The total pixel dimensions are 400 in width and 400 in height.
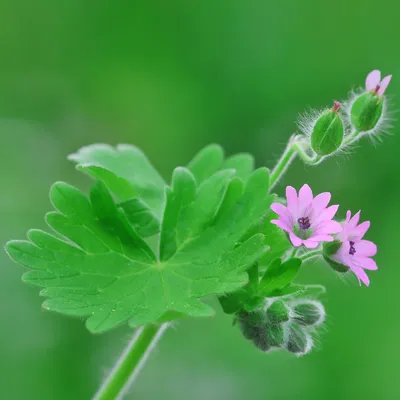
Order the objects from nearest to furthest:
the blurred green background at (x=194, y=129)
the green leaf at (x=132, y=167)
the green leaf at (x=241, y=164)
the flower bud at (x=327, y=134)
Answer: the flower bud at (x=327, y=134) → the green leaf at (x=132, y=167) → the green leaf at (x=241, y=164) → the blurred green background at (x=194, y=129)

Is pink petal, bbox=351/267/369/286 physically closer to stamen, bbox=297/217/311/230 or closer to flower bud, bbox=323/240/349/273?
flower bud, bbox=323/240/349/273

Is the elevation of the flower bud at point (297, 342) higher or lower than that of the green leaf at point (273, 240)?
lower

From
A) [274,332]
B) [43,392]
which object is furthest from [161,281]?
[43,392]

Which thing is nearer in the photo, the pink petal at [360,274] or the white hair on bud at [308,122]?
the pink petal at [360,274]

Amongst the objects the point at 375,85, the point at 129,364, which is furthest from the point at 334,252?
the point at 129,364

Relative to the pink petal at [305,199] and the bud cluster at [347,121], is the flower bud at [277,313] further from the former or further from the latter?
the bud cluster at [347,121]

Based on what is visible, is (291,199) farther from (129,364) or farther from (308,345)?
(129,364)

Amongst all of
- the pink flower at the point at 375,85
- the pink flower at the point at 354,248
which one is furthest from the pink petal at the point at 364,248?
the pink flower at the point at 375,85
